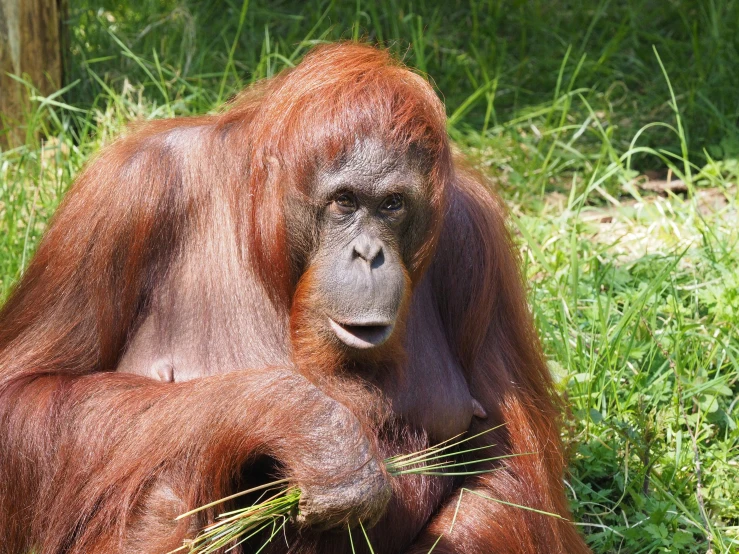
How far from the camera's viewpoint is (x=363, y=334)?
271 centimetres

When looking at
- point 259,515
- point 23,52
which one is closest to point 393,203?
point 259,515

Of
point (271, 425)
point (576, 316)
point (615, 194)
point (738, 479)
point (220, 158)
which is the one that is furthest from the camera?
point (615, 194)

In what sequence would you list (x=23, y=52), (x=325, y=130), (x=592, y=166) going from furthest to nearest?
(x=592, y=166)
(x=23, y=52)
(x=325, y=130)

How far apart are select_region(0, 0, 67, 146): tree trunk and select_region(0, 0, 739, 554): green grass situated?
13cm

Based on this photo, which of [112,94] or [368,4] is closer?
[112,94]

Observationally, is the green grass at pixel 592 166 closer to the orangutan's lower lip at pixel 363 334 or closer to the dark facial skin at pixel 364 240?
the dark facial skin at pixel 364 240

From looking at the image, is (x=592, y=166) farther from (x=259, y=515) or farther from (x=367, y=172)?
(x=259, y=515)

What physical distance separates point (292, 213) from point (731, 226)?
8.92 feet

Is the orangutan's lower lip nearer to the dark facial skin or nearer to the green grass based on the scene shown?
the dark facial skin

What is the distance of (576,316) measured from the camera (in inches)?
167

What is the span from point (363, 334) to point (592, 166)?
10.1ft

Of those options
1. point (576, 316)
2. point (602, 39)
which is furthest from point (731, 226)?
point (602, 39)

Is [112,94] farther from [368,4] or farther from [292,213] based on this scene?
[292,213]

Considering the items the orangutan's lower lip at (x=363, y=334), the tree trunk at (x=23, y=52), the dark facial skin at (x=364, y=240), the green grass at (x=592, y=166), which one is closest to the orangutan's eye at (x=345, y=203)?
the dark facial skin at (x=364, y=240)
